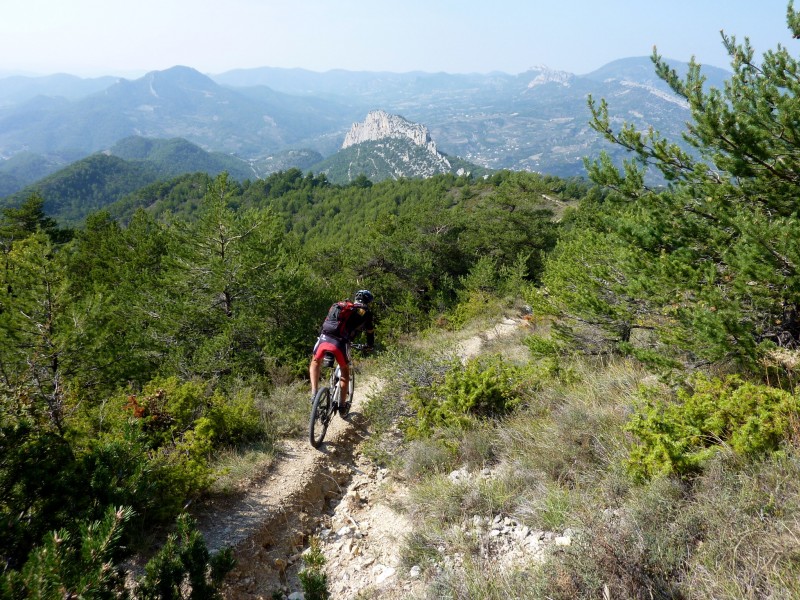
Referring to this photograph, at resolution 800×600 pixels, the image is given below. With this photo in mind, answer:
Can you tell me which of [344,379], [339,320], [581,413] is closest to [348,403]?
[344,379]

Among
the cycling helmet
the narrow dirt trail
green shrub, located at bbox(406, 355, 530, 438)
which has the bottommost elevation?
the narrow dirt trail

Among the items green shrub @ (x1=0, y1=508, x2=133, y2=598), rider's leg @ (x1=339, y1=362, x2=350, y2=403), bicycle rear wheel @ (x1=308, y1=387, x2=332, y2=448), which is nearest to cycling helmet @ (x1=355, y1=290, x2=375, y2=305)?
rider's leg @ (x1=339, y1=362, x2=350, y2=403)

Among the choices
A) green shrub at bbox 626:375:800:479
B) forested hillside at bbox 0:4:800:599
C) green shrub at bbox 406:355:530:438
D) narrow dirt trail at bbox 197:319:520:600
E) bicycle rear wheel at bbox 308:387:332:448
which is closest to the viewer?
forested hillside at bbox 0:4:800:599

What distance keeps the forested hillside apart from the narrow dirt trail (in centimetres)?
32

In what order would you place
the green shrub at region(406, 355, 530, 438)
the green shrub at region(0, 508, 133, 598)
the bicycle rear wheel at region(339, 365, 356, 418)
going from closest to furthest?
the green shrub at region(0, 508, 133, 598), the green shrub at region(406, 355, 530, 438), the bicycle rear wheel at region(339, 365, 356, 418)

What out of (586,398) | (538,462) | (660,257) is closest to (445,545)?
(538,462)

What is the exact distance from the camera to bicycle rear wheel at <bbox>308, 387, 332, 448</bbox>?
5.71 m

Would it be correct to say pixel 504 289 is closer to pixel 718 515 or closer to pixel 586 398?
pixel 586 398

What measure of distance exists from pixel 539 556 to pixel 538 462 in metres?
1.10

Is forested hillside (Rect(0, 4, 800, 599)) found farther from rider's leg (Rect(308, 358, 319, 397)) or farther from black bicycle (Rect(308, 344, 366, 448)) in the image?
rider's leg (Rect(308, 358, 319, 397))

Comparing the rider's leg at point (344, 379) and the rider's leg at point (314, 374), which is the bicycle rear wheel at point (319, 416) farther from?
the rider's leg at point (344, 379)

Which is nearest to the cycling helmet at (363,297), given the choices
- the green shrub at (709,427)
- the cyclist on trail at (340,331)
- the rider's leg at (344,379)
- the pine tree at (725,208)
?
the cyclist on trail at (340,331)

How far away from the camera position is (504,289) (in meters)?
16.8

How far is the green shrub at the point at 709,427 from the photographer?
2.97 meters
